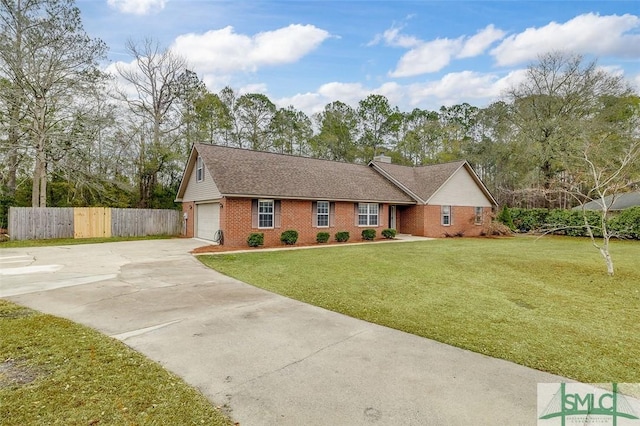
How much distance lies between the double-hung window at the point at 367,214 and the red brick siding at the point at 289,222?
42 centimetres

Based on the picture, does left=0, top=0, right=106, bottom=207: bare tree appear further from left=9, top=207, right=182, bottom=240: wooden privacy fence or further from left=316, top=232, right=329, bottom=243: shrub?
left=316, top=232, right=329, bottom=243: shrub

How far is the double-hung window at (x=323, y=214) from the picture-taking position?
18516 millimetres

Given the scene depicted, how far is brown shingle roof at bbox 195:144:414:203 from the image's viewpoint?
16.3m

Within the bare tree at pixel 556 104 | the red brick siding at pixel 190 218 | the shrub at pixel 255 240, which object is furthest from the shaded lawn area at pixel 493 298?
the bare tree at pixel 556 104

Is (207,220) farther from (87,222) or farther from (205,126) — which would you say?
(205,126)

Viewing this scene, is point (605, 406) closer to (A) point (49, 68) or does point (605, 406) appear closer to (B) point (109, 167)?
(A) point (49, 68)

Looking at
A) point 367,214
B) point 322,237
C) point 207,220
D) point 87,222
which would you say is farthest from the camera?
point 367,214

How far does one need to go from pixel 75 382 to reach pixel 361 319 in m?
3.87

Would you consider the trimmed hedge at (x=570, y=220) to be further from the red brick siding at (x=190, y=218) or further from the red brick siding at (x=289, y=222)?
the red brick siding at (x=190, y=218)

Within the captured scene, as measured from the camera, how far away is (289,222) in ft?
56.8

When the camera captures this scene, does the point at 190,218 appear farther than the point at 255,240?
Yes

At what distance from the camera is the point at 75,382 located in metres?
3.26

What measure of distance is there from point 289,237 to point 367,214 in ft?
19.8

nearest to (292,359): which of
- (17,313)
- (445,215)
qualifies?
(17,313)
